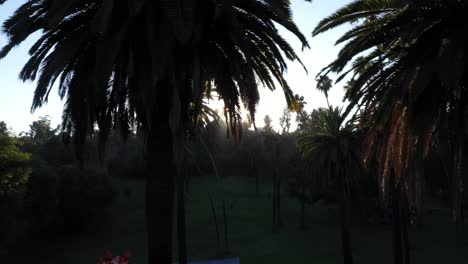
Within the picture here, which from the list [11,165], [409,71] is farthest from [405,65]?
[11,165]

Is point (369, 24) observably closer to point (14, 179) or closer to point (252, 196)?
point (14, 179)

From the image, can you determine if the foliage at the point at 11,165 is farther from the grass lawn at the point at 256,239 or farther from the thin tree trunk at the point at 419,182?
the thin tree trunk at the point at 419,182

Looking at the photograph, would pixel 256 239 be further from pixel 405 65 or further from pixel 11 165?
pixel 405 65

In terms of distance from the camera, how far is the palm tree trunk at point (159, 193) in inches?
442

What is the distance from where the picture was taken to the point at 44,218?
4869cm

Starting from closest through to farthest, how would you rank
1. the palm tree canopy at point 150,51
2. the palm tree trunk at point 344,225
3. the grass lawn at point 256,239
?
the palm tree canopy at point 150,51 < the palm tree trunk at point 344,225 < the grass lawn at point 256,239

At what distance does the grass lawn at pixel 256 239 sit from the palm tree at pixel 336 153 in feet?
30.4

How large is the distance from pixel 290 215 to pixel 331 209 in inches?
215

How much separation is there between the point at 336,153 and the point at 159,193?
23.3 meters

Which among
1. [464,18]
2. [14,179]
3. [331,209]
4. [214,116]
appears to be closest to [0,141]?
[14,179]

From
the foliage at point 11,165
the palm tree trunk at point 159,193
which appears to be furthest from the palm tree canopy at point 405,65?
the foliage at point 11,165

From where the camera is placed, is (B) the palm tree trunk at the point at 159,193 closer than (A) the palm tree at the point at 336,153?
Yes

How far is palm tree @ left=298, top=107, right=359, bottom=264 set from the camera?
3294 centimetres

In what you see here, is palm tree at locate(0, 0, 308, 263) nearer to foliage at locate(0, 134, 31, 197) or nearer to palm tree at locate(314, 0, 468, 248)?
palm tree at locate(314, 0, 468, 248)
